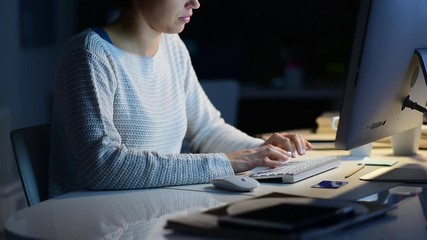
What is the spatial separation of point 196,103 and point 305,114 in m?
2.45

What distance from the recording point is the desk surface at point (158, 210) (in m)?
1.76

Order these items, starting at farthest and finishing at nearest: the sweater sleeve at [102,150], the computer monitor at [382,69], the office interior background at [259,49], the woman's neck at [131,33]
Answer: the office interior background at [259,49], the woman's neck at [131,33], the sweater sleeve at [102,150], the computer monitor at [382,69]

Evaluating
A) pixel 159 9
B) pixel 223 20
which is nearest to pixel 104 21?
pixel 223 20

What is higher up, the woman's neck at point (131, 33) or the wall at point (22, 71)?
the woman's neck at point (131, 33)

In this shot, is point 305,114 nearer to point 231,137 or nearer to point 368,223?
point 231,137

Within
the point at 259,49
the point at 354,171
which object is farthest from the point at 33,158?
the point at 259,49

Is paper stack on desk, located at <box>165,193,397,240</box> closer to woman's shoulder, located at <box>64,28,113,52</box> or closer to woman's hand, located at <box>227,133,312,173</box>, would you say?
woman's hand, located at <box>227,133,312,173</box>

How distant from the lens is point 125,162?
2.21 metres

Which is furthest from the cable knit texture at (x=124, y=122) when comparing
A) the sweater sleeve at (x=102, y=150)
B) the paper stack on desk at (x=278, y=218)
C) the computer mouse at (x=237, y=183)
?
the paper stack on desk at (x=278, y=218)

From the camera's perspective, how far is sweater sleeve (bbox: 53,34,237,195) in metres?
2.21

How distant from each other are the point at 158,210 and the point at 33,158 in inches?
23.1

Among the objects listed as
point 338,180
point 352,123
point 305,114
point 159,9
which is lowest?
point 305,114

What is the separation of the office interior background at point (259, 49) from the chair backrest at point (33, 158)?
2.35 m

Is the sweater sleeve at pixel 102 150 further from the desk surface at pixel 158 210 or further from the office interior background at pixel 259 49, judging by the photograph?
the office interior background at pixel 259 49
